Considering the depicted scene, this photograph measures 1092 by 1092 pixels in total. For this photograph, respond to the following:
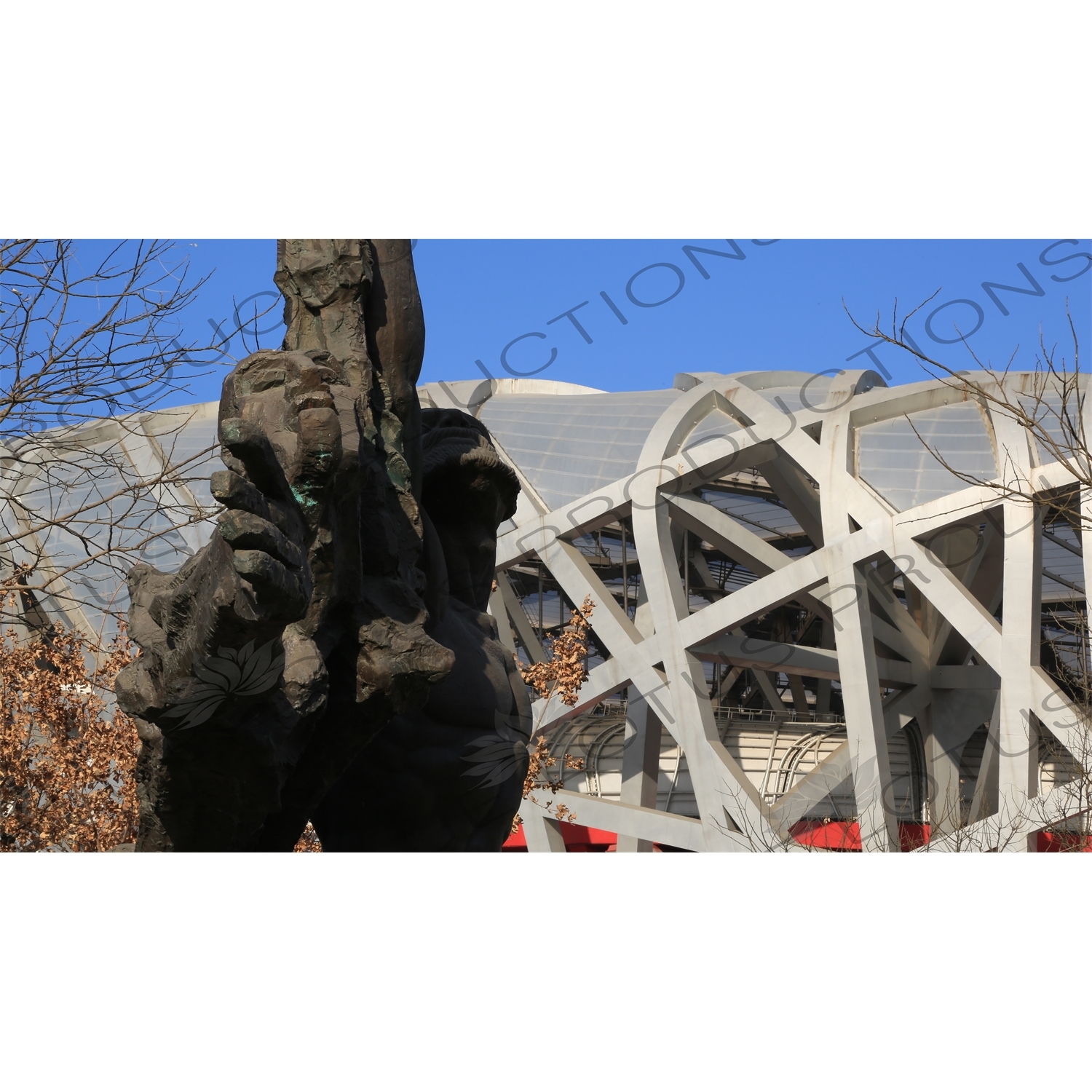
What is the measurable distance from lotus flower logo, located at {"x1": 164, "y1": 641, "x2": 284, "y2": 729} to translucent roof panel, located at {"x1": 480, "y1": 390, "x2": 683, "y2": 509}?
15.5 m

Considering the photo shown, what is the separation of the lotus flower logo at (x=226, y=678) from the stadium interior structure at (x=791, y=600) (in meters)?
10.8

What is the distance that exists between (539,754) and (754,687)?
677 inches


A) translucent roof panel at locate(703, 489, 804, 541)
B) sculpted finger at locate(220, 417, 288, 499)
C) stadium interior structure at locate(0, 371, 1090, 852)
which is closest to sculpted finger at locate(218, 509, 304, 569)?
sculpted finger at locate(220, 417, 288, 499)

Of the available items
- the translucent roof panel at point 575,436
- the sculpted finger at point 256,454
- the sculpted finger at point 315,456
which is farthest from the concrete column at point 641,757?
the sculpted finger at point 256,454

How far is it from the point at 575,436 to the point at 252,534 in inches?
685

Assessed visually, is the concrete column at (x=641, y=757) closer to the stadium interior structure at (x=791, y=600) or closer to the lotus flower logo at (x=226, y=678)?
the stadium interior structure at (x=791, y=600)

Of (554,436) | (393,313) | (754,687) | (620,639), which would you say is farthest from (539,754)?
(754,687)

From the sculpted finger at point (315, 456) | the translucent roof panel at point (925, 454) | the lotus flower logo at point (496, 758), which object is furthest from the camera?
the translucent roof panel at point (925, 454)

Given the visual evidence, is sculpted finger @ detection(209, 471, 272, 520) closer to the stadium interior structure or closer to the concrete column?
the stadium interior structure

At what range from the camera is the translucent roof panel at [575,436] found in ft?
61.4

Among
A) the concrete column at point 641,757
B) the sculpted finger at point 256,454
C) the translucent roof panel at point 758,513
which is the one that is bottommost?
the concrete column at point 641,757

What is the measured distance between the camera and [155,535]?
7.13m

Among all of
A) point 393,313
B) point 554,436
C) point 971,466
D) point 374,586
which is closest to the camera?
point 374,586

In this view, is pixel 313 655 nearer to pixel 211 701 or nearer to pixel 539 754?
pixel 211 701
